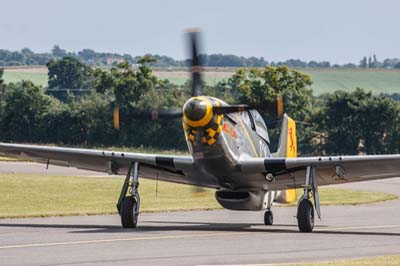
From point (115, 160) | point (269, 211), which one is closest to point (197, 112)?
point (115, 160)

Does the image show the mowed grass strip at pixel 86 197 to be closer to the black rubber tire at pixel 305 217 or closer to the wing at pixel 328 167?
the wing at pixel 328 167

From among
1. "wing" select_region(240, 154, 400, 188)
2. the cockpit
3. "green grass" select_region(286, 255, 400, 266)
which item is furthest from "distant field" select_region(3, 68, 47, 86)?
"green grass" select_region(286, 255, 400, 266)

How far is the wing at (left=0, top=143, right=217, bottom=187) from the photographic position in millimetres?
26188

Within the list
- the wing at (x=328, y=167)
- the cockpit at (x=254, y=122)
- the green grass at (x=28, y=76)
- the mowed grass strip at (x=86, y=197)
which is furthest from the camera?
the green grass at (x=28, y=76)

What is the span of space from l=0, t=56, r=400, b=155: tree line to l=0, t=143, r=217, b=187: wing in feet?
146

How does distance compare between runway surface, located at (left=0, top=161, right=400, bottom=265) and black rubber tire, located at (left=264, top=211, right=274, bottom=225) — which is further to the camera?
black rubber tire, located at (left=264, top=211, right=274, bottom=225)

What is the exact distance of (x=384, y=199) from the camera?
147 ft

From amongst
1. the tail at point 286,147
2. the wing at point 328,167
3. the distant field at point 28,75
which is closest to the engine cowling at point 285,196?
the tail at point 286,147

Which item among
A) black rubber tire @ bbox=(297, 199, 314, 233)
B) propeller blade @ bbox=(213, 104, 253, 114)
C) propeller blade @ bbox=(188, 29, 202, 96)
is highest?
propeller blade @ bbox=(188, 29, 202, 96)

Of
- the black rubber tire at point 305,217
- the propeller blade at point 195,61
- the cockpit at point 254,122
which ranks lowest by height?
the black rubber tire at point 305,217

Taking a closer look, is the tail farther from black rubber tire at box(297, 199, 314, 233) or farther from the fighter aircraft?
black rubber tire at box(297, 199, 314, 233)

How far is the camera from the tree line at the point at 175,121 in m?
78.4

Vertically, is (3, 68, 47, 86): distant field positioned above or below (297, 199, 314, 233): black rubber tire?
below

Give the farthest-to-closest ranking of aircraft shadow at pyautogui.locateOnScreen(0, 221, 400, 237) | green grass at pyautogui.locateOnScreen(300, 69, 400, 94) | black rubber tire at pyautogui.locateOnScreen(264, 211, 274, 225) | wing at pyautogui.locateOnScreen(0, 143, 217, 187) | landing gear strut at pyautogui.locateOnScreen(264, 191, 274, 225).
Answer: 1. green grass at pyautogui.locateOnScreen(300, 69, 400, 94)
2. black rubber tire at pyautogui.locateOnScreen(264, 211, 274, 225)
3. landing gear strut at pyautogui.locateOnScreen(264, 191, 274, 225)
4. wing at pyautogui.locateOnScreen(0, 143, 217, 187)
5. aircraft shadow at pyautogui.locateOnScreen(0, 221, 400, 237)
